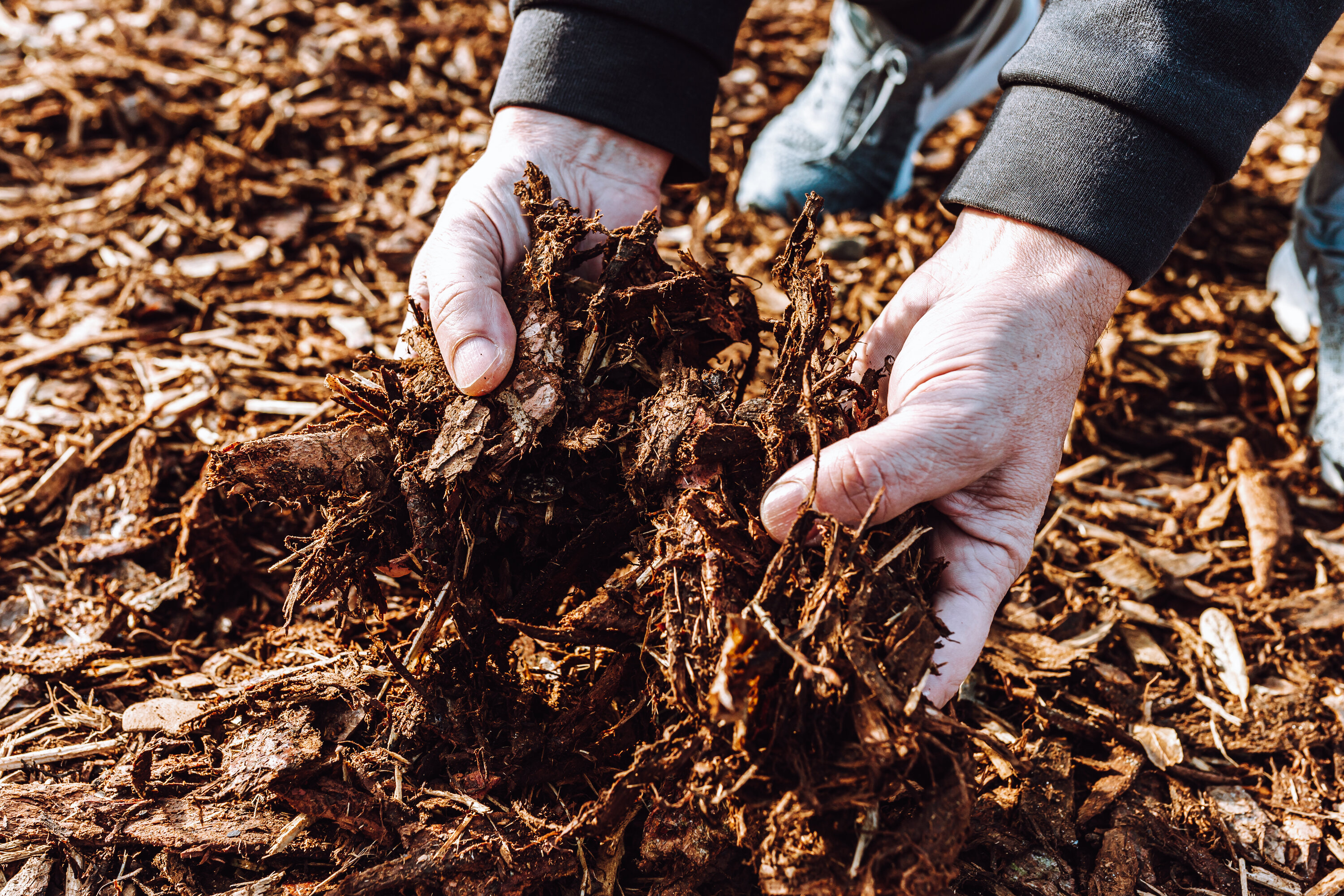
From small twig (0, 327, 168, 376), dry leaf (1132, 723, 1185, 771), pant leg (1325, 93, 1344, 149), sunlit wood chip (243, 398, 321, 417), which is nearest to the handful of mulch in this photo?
sunlit wood chip (243, 398, 321, 417)

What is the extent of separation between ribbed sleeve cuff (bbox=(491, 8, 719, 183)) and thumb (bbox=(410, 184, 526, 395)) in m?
0.38

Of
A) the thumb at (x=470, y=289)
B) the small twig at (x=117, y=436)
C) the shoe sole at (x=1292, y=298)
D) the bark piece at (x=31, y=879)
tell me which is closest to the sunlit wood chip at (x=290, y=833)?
the bark piece at (x=31, y=879)

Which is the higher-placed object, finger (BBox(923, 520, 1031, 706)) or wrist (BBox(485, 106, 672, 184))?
wrist (BBox(485, 106, 672, 184))

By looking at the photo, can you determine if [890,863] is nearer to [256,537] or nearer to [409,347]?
[409,347]

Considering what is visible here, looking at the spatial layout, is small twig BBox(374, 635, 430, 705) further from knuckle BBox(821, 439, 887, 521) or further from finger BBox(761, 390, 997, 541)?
knuckle BBox(821, 439, 887, 521)

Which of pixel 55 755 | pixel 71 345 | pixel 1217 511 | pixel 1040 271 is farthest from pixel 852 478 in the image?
pixel 71 345

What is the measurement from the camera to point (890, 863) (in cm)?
137

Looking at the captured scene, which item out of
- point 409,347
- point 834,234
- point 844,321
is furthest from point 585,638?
point 834,234

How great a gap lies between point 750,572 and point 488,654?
670 mm

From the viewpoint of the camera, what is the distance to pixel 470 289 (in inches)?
70.8

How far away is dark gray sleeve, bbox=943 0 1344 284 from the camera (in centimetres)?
174

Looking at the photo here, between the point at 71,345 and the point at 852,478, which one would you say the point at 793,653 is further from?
the point at 71,345

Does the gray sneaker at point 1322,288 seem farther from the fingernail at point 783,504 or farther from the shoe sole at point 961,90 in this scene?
the fingernail at point 783,504

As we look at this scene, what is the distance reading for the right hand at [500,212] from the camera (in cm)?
173
